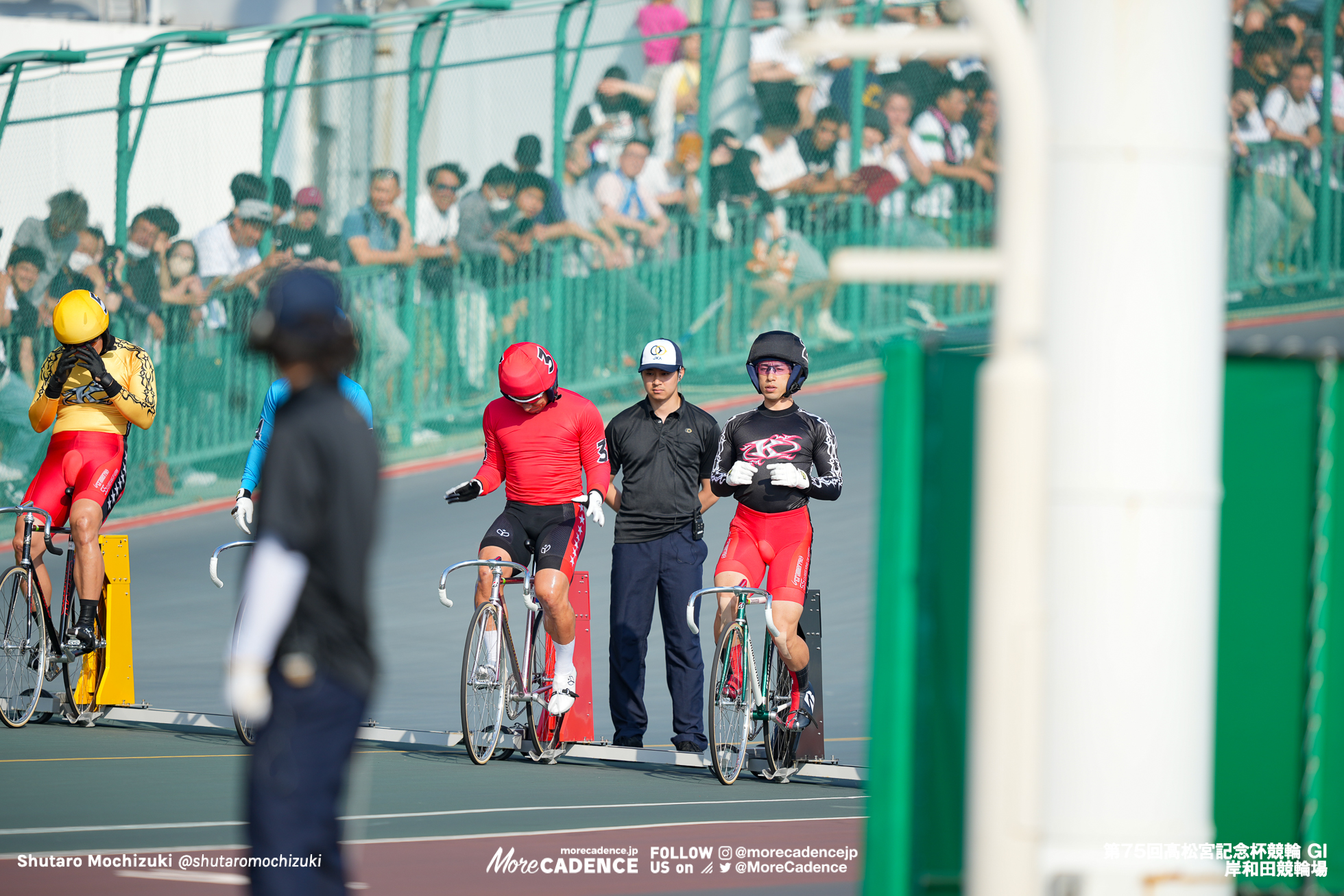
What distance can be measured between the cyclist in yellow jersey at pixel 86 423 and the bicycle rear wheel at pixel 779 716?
161 inches

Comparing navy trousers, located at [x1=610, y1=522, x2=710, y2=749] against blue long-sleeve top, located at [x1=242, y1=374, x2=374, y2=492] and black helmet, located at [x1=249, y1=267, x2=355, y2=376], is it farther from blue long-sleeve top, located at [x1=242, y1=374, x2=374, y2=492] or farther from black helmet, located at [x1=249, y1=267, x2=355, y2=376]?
black helmet, located at [x1=249, y1=267, x2=355, y2=376]

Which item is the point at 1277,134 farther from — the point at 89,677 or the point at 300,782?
the point at 300,782

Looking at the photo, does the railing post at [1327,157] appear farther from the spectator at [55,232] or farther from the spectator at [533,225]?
the spectator at [55,232]

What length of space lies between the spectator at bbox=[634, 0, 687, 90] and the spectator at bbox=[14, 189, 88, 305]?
18.8 feet

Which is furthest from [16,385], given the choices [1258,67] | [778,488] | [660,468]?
[1258,67]

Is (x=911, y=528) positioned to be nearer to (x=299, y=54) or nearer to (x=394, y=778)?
(x=394, y=778)

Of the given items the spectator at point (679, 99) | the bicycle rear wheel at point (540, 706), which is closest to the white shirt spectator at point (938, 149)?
the spectator at point (679, 99)

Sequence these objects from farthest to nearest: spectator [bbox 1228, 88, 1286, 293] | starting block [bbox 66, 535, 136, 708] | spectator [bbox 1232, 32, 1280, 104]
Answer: spectator [bbox 1228, 88, 1286, 293]
spectator [bbox 1232, 32, 1280, 104]
starting block [bbox 66, 535, 136, 708]

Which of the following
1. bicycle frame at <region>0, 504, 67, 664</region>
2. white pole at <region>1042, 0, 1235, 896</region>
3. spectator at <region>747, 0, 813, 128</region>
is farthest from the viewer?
spectator at <region>747, 0, 813, 128</region>

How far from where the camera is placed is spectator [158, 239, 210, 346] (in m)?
19.0

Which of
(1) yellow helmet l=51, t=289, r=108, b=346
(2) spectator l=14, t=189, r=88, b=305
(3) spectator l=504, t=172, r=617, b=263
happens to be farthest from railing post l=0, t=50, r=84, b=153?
(1) yellow helmet l=51, t=289, r=108, b=346

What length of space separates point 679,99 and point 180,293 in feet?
17.4

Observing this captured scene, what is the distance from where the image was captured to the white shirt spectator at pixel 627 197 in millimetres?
18891

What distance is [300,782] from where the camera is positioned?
4.79m
